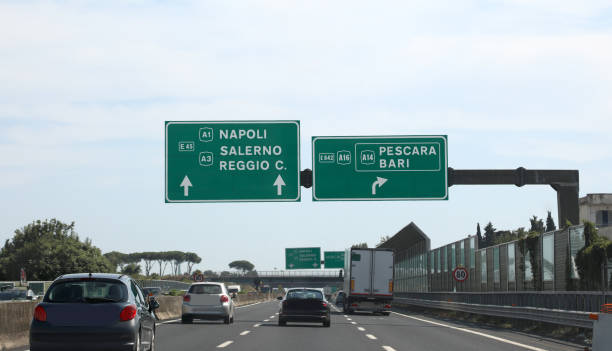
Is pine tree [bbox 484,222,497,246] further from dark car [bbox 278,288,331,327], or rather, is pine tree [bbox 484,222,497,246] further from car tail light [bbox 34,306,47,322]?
car tail light [bbox 34,306,47,322]

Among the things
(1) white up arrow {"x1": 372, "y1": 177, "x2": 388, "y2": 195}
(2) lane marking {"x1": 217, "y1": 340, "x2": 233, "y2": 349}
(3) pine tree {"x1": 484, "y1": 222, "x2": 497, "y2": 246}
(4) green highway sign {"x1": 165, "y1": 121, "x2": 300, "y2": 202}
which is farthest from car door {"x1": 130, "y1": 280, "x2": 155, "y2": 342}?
(3) pine tree {"x1": 484, "y1": 222, "x2": 497, "y2": 246}

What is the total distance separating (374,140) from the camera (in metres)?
27.9

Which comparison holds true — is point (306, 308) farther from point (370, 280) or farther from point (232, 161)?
point (370, 280)

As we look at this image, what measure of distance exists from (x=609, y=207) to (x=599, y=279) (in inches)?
2577

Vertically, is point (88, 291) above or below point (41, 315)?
above

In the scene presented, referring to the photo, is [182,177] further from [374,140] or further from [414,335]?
[414,335]

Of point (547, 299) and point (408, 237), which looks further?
Answer: point (408, 237)

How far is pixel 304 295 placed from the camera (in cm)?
2786

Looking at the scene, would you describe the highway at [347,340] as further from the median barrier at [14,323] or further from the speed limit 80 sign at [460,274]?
the speed limit 80 sign at [460,274]

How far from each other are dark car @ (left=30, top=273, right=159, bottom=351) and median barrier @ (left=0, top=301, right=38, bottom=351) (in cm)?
411

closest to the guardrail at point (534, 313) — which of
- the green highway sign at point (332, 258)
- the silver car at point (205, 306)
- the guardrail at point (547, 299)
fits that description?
the guardrail at point (547, 299)

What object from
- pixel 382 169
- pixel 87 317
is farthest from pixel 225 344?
pixel 382 169

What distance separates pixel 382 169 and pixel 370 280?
1670 centimetres

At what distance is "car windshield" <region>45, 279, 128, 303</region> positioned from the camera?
13219 millimetres
